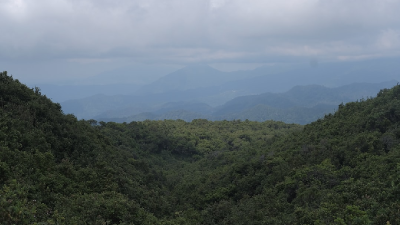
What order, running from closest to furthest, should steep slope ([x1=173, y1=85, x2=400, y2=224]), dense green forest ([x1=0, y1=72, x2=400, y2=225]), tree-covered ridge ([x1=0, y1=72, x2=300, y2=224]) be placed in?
tree-covered ridge ([x1=0, y1=72, x2=300, y2=224]) → dense green forest ([x1=0, y1=72, x2=400, y2=225]) → steep slope ([x1=173, y1=85, x2=400, y2=224])

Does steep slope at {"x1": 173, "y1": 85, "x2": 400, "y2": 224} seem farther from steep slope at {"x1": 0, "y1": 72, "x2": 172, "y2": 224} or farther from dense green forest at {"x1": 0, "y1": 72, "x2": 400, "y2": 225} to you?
steep slope at {"x1": 0, "y1": 72, "x2": 172, "y2": 224}

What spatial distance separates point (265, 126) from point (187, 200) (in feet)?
136

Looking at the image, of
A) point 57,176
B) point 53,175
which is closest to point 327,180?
point 57,176

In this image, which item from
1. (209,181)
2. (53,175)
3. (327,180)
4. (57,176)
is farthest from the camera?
(209,181)

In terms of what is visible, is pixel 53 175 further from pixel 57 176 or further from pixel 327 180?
pixel 327 180

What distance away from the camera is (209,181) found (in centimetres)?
2478

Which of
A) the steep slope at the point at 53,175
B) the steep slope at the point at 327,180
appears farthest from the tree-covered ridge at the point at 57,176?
the steep slope at the point at 327,180

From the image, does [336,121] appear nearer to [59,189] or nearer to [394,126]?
[394,126]

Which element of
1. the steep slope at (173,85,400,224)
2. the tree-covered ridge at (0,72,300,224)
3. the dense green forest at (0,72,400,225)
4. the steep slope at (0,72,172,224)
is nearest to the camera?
the steep slope at (0,72,172,224)

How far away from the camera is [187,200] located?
22.4 meters

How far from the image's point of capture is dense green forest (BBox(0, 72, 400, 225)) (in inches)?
437

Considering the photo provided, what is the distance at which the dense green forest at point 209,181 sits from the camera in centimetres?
1111

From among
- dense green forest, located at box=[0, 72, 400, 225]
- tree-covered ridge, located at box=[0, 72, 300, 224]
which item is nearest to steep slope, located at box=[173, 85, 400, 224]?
dense green forest, located at box=[0, 72, 400, 225]

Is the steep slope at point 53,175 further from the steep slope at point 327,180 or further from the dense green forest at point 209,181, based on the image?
the steep slope at point 327,180
